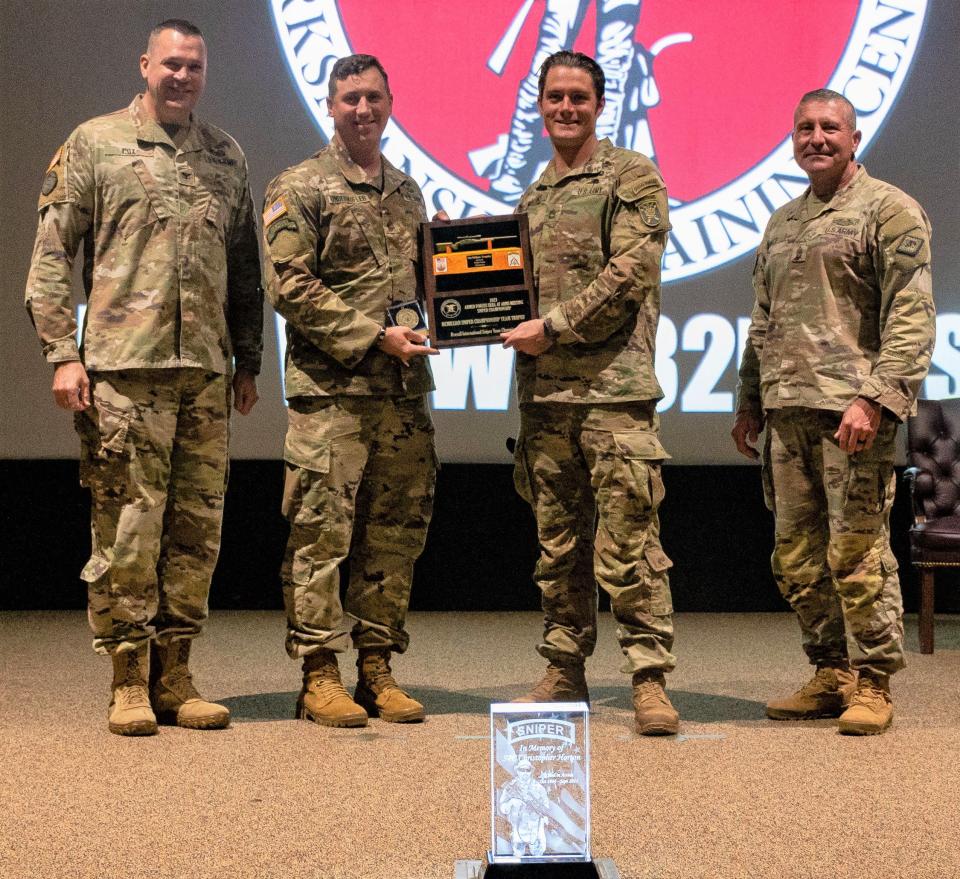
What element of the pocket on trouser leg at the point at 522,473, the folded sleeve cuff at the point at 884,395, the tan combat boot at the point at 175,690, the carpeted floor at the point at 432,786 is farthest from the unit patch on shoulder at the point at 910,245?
the tan combat boot at the point at 175,690

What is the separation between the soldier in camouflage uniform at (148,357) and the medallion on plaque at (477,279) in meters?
0.53

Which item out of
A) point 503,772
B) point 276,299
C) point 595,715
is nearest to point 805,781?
point 595,715

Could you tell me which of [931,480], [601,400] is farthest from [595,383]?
[931,480]

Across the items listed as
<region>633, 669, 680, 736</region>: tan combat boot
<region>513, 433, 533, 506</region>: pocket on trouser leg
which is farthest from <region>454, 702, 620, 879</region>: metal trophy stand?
<region>513, 433, 533, 506</region>: pocket on trouser leg

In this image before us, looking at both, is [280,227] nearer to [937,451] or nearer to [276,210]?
[276,210]

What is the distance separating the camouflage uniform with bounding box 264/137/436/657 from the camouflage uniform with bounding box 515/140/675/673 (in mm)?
324

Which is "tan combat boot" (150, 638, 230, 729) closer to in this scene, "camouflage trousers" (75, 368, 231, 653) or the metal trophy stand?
"camouflage trousers" (75, 368, 231, 653)

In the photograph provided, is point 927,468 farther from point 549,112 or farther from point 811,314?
point 549,112

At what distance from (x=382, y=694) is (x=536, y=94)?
252 cm

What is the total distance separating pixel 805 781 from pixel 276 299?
164 centimetres

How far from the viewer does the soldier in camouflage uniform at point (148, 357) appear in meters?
3.03

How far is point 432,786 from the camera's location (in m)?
2.53

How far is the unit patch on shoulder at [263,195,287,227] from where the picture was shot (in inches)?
123

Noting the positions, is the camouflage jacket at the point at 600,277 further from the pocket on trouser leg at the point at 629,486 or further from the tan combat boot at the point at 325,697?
the tan combat boot at the point at 325,697
